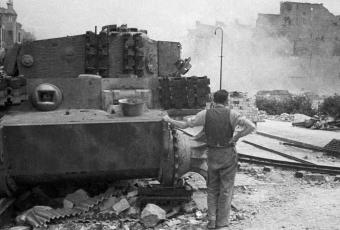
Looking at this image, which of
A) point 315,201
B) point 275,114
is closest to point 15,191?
point 315,201

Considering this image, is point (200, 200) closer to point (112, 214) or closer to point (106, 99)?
point (112, 214)

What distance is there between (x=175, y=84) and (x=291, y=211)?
7.69ft

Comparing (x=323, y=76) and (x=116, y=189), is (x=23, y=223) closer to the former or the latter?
(x=116, y=189)

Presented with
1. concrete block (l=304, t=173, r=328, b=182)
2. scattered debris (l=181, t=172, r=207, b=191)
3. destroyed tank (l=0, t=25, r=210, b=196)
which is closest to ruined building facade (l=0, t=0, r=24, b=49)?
scattered debris (l=181, t=172, r=207, b=191)

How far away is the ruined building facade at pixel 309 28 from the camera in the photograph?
4750 centimetres

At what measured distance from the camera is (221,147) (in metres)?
5.26

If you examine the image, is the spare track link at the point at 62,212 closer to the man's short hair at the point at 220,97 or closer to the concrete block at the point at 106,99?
the concrete block at the point at 106,99

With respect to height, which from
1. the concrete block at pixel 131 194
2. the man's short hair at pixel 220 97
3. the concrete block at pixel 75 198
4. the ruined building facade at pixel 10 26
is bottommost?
the concrete block at pixel 131 194

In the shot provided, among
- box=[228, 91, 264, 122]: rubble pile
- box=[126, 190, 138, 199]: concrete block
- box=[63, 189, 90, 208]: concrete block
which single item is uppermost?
box=[63, 189, 90, 208]: concrete block

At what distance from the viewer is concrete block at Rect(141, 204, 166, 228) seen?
17.7 feet

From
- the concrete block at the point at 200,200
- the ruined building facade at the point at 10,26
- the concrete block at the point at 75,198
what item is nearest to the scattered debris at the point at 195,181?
the concrete block at the point at 200,200

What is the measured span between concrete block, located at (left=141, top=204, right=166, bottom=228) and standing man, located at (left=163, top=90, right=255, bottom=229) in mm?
583

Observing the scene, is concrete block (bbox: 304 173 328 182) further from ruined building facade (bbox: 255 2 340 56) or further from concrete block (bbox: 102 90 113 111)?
ruined building facade (bbox: 255 2 340 56)

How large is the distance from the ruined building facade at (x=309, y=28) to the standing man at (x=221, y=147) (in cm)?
4365
